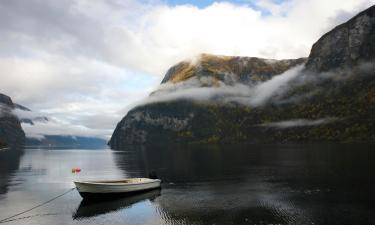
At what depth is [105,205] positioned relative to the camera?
75.7 metres

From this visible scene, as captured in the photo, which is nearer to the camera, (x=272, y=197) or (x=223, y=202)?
(x=223, y=202)

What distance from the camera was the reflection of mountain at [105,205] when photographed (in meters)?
68.2

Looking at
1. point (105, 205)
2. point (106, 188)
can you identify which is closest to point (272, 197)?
point (105, 205)

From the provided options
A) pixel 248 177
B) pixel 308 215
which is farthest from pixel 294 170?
pixel 308 215

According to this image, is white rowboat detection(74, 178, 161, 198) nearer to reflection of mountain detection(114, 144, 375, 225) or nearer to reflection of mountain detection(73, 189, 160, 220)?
reflection of mountain detection(73, 189, 160, 220)

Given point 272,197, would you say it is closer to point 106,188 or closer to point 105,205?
point 105,205

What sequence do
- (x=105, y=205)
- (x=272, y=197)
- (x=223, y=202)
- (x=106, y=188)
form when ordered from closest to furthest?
(x=223, y=202) → (x=105, y=205) → (x=272, y=197) → (x=106, y=188)

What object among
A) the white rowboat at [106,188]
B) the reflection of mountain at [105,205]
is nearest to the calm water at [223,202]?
the reflection of mountain at [105,205]

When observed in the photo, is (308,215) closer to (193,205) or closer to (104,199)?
(193,205)

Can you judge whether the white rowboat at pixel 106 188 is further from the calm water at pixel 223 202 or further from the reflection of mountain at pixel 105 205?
the calm water at pixel 223 202

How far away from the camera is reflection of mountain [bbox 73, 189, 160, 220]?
68250mm

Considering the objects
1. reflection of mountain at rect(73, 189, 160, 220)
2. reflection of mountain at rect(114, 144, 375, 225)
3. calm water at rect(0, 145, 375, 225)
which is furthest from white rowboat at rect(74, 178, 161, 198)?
reflection of mountain at rect(114, 144, 375, 225)

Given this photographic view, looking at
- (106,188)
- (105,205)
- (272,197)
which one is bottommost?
(272,197)

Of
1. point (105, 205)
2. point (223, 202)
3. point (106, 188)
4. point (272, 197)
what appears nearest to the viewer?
point (223, 202)
